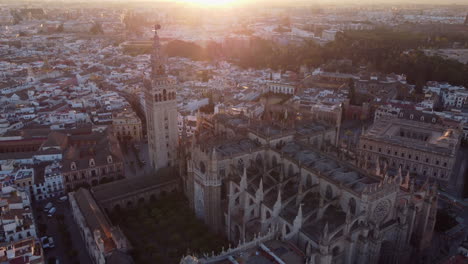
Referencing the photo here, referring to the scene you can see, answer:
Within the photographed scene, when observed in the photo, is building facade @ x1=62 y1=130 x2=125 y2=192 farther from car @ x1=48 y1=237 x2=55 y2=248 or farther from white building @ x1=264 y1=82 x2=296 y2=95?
white building @ x1=264 y1=82 x2=296 y2=95

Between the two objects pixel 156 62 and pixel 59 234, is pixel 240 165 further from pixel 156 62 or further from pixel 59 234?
pixel 59 234

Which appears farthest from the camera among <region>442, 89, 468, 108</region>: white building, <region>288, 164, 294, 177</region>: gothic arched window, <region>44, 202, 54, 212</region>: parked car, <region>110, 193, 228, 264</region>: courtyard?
<region>442, 89, 468, 108</region>: white building

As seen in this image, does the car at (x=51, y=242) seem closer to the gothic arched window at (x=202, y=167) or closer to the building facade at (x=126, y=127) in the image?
the gothic arched window at (x=202, y=167)

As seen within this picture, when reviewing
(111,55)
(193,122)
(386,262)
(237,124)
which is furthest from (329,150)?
(111,55)

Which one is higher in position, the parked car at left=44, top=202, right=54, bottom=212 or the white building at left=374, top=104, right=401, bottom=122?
the white building at left=374, top=104, right=401, bottom=122

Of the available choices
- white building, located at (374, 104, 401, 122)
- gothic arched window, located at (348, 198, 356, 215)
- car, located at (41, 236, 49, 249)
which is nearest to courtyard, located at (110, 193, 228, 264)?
car, located at (41, 236, 49, 249)

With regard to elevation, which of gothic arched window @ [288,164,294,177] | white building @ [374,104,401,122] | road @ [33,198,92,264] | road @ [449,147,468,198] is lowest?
road @ [33,198,92,264]
